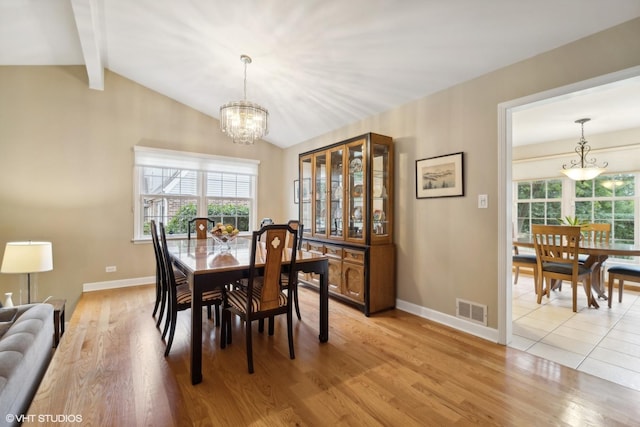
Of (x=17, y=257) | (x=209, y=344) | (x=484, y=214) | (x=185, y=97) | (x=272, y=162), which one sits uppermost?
(x=185, y=97)

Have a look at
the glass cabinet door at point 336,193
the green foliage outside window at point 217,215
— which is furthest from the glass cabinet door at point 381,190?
the green foliage outside window at point 217,215

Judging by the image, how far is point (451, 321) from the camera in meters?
2.91

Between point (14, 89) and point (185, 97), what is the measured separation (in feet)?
6.66

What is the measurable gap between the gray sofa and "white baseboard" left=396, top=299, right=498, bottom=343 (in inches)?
124

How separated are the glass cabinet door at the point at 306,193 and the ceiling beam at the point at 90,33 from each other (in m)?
2.73

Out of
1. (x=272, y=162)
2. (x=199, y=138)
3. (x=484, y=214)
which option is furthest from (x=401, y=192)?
→ (x=199, y=138)

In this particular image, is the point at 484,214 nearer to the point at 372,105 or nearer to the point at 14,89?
the point at 372,105

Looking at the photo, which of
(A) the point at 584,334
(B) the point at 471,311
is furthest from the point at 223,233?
(A) the point at 584,334

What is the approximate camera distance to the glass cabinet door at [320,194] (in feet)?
13.0

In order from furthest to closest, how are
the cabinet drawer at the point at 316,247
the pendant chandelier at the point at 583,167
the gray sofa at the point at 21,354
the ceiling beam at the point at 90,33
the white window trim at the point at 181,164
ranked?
the white window trim at the point at 181,164 < the pendant chandelier at the point at 583,167 < the cabinet drawer at the point at 316,247 < the ceiling beam at the point at 90,33 < the gray sofa at the point at 21,354

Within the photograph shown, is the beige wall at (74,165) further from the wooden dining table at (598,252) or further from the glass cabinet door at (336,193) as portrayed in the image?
the wooden dining table at (598,252)

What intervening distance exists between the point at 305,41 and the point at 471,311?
307cm

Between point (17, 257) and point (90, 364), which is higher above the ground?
point (17, 257)

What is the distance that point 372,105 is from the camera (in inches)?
140
